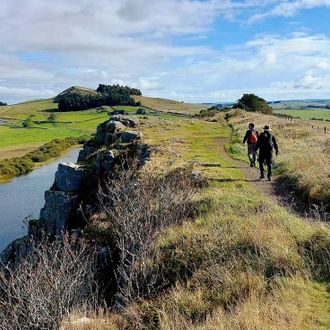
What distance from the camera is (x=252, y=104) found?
73.3 metres

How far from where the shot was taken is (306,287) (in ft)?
26.4

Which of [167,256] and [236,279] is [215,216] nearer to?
[167,256]

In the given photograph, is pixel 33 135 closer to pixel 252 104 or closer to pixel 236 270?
pixel 252 104

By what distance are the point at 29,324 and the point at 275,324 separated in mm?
5469

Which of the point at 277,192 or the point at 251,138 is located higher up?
the point at 251,138

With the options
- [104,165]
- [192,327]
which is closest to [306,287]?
[192,327]

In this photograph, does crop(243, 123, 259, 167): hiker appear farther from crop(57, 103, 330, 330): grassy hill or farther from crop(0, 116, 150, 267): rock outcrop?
crop(0, 116, 150, 267): rock outcrop

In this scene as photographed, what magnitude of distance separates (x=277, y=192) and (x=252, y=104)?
196 ft

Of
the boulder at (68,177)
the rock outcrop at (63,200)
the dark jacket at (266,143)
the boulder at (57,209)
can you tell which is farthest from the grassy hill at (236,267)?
the boulder at (68,177)

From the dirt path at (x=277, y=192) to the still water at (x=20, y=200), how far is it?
41.3 feet

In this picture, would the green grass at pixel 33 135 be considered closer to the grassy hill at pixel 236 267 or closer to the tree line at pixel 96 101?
the tree line at pixel 96 101

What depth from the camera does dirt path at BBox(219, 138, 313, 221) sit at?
1359 cm

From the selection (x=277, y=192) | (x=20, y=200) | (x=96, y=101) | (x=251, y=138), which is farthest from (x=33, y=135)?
(x=277, y=192)

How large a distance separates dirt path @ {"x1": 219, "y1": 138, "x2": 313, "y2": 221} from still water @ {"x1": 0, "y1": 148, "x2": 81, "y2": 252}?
1258 cm
